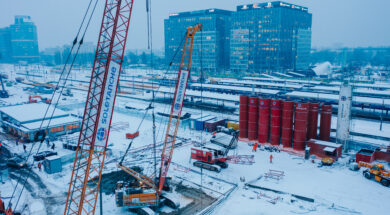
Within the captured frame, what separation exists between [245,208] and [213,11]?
14664 cm

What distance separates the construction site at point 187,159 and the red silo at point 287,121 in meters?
0.12

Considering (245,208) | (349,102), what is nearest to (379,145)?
(349,102)

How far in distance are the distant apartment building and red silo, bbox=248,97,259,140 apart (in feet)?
365

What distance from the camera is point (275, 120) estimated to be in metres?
35.7

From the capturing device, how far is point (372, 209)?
68.4 feet

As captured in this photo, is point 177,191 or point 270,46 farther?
point 270,46

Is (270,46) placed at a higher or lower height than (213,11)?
lower

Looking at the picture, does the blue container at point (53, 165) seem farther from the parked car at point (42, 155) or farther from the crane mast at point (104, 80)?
the crane mast at point (104, 80)

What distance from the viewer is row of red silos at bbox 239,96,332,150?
33625 mm

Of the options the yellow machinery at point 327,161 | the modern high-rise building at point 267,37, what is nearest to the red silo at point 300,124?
the yellow machinery at point 327,161

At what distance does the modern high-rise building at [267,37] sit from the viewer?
5576 inches

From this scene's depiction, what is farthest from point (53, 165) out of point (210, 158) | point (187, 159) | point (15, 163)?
point (210, 158)

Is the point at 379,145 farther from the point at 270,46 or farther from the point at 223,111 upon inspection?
the point at 270,46

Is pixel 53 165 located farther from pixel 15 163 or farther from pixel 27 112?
pixel 27 112
